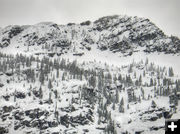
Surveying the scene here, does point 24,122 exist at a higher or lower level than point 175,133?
lower

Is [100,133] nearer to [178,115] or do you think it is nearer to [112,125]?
[112,125]

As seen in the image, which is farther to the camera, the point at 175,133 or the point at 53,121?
the point at 53,121

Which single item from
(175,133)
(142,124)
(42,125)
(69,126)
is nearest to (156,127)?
(142,124)

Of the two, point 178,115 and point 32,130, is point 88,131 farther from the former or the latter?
point 178,115

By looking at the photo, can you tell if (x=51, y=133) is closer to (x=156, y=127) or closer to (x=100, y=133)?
(x=100, y=133)

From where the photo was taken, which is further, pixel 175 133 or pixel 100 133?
pixel 100 133

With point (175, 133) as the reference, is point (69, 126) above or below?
below

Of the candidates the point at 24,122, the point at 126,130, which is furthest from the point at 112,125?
the point at 24,122
